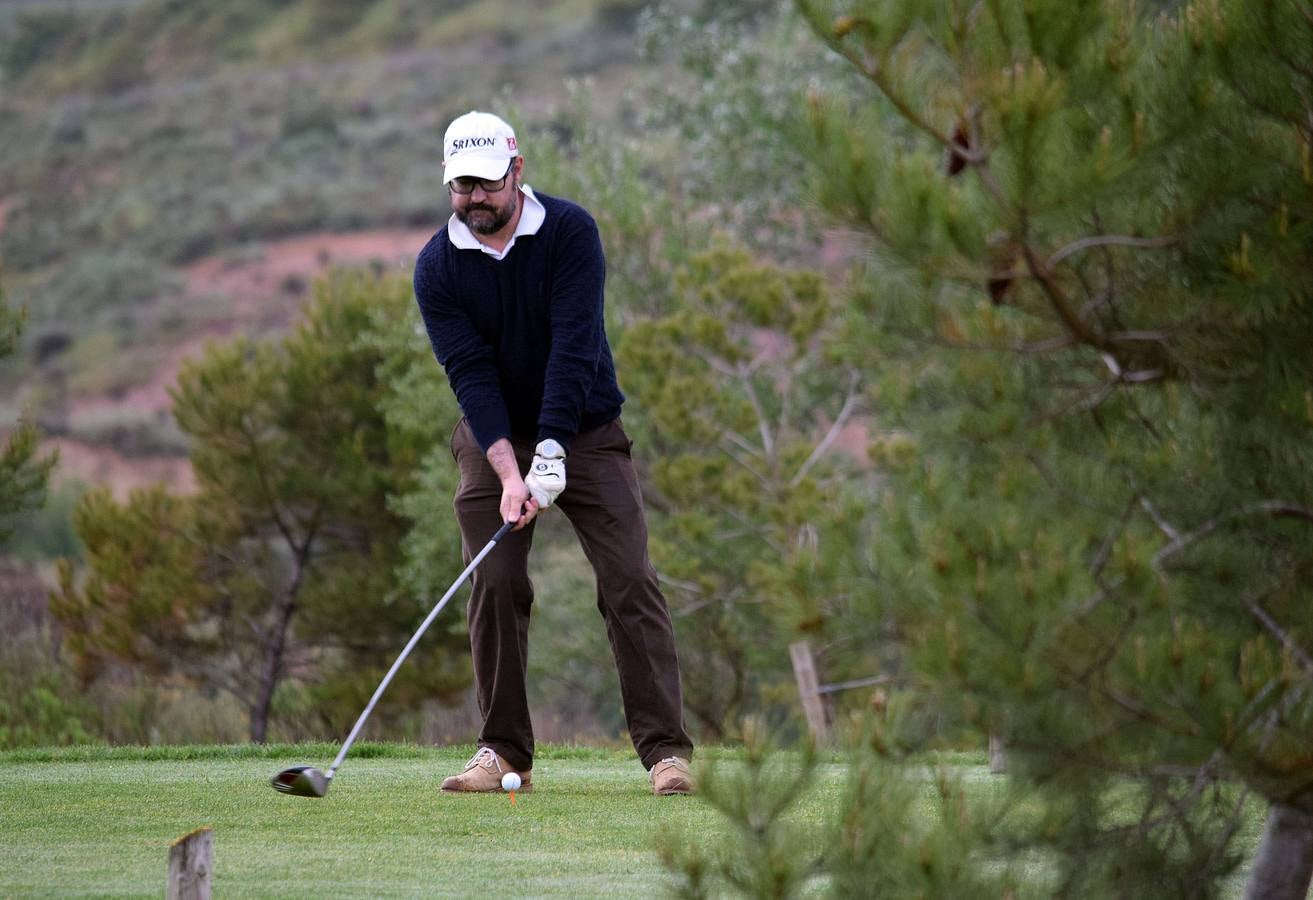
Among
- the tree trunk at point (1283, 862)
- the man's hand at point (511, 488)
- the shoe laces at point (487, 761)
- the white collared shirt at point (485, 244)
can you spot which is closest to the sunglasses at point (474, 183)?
the white collared shirt at point (485, 244)

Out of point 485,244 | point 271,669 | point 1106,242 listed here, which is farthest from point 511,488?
point 271,669

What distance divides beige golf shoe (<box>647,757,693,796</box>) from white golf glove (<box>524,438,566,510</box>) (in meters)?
0.90

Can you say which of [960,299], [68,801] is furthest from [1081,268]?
[68,801]

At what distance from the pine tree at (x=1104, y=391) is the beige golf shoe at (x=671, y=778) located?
2221 mm

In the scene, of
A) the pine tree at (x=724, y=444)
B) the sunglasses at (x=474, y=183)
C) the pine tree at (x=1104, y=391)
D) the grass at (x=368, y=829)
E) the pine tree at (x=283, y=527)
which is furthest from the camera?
the pine tree at (x=283, y=527)

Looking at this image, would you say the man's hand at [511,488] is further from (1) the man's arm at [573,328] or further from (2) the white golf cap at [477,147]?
(2) the white golf cap at [477,147]

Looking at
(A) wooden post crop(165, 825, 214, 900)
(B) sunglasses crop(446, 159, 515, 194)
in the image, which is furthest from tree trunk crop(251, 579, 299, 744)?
(A) wooden post crop(165, 825, 214, 900)

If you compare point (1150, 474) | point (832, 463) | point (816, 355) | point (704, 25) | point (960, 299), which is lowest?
point (832, 463)

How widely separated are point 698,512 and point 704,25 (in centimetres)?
1128

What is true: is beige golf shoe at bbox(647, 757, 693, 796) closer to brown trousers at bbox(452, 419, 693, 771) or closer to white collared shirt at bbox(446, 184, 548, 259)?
brown trousers at bbox(452, 419, 693, 771)

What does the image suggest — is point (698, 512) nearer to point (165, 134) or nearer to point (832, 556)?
point (832, 556)

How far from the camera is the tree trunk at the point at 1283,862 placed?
376 centimetres

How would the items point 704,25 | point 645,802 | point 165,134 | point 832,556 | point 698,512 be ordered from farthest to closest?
point 165,134 → point 704,25 → point 698,512 → point 645,802 → point 832,556

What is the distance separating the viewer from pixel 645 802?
555 centimetres
